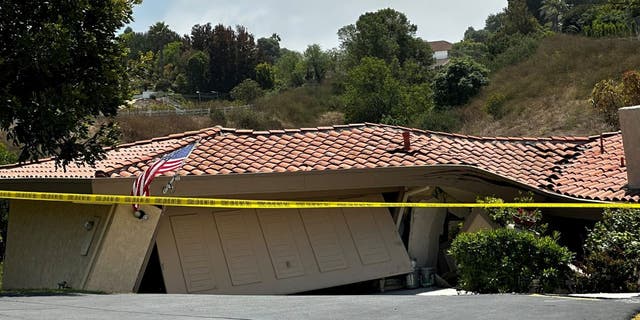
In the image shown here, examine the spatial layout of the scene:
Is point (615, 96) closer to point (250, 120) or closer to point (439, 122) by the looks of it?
point (439, 122)

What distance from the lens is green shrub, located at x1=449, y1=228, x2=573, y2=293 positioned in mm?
15195

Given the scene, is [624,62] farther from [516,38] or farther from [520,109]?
[516,38]

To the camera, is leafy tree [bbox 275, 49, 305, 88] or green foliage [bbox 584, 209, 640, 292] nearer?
green foliage [bbox 584, 209, 640, 292]

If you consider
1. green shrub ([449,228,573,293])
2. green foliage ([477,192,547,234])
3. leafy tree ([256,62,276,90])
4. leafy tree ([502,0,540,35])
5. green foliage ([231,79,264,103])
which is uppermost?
leafy tree ([502,0,540,35])

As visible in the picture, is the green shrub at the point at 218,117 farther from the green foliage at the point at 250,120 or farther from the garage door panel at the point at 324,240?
the garage door panel at the point at 324,240

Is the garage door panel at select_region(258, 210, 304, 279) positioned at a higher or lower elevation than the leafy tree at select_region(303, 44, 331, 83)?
lower

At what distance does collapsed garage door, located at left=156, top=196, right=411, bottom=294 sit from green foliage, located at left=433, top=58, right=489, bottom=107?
4939cm

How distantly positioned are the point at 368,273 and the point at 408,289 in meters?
0.95

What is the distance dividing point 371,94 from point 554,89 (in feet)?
43.0

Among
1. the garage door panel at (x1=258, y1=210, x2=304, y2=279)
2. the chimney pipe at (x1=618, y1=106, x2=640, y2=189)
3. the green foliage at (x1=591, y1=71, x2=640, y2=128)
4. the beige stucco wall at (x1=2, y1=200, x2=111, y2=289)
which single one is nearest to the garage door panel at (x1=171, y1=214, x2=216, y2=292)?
the garage door panel at (x1=258, y1=210, x2=304, y2=279)

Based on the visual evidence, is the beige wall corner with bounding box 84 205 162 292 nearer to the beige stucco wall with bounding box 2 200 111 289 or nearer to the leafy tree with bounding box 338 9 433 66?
the beige stucco wall with bounding box 2 200 111 289

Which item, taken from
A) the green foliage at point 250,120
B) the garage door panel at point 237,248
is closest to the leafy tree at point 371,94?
the green foliage at point 250,120

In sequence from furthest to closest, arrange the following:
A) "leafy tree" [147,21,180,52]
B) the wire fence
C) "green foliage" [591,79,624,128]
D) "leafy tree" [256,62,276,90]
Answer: "leafy tree" [147,21,180,52] < "leafy tree" [256,62,276,90] < the wire fence < "green foliage" [591,79,624,128]

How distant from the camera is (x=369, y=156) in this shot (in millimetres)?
18688
